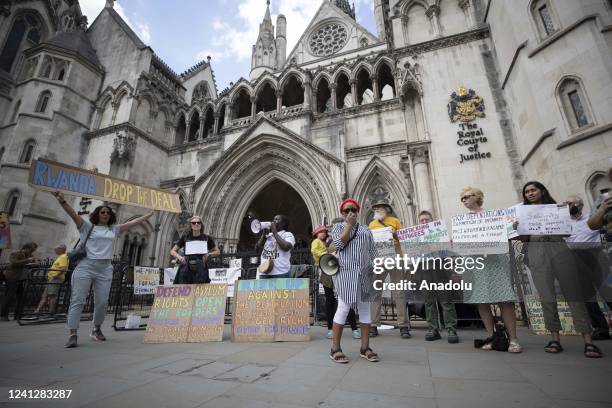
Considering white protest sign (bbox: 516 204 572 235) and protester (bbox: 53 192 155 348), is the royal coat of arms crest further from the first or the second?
protester (bbox: 53 192 155 348)

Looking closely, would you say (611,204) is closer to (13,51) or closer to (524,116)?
(524,116)

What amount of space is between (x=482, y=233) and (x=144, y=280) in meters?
7.49

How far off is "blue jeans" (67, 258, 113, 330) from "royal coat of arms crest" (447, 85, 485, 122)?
12052 mm

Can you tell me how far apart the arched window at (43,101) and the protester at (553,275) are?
2231cm

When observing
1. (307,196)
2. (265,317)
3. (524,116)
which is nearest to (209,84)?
(307,196)

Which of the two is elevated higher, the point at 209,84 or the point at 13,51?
the point at 209,84

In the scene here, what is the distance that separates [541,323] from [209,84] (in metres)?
31.2

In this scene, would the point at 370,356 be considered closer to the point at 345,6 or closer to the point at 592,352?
the point at 592,352

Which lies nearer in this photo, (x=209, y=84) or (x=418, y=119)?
(x=418, y=119)

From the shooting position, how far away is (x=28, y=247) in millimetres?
7730

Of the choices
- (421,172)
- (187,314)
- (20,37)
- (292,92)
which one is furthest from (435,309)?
(20,37)

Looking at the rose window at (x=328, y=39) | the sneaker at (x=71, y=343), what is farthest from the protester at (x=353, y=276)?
the rose window at (x=328, y=39)

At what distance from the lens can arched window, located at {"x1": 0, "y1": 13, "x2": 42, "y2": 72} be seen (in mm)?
18594

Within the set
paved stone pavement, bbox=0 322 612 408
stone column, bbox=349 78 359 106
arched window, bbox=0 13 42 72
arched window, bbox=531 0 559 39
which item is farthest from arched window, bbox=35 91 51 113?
arched window, bbox=531 0 559 39
